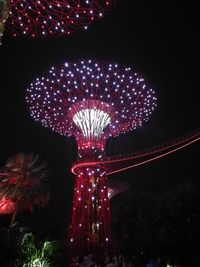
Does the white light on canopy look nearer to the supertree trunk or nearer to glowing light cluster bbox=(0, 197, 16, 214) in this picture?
the supertree trunk

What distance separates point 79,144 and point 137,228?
32.9 feet

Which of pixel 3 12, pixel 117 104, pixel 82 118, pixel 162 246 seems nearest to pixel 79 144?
pixel 82 118

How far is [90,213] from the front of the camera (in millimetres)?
30641

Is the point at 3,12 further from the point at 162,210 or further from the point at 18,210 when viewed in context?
the point at 18,210

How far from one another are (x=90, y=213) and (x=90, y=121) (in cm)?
731

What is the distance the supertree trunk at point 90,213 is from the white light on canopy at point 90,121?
3458mm

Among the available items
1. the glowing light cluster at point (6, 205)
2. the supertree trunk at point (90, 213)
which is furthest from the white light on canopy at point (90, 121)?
the glowing light cluster at point (6, 205)

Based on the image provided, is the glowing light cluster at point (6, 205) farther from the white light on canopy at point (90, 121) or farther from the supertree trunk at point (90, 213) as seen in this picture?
the white light on canopy at point (90, 121)

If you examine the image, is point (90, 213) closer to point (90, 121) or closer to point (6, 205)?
point (90, 121)

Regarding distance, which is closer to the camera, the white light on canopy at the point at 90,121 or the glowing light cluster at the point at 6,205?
the white light on canopy at the point at 90,121

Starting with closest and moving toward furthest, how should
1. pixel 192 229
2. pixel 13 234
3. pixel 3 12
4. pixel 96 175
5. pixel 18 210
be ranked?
1. pixel 3 12
2. pixel 13 234
3. pixel 192 229
4. pixel 96 175
5. pixel 18 210

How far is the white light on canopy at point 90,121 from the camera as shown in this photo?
99.1ft

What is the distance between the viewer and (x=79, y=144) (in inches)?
1222

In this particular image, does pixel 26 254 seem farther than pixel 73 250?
No
